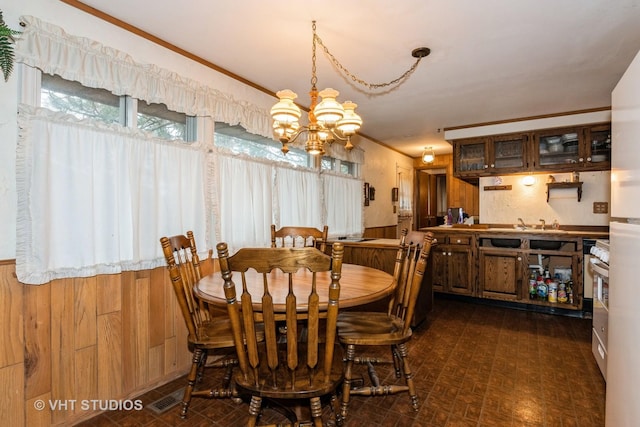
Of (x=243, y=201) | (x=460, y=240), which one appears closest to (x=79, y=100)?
(x=243, y=201)

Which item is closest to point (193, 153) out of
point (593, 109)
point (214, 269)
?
point (214, 269)

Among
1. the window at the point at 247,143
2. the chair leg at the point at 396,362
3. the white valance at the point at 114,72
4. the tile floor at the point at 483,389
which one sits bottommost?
the tile floor at the point at 483,389

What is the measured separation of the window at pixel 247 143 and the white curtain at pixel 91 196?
19.7 inches

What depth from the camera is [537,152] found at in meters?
4.14

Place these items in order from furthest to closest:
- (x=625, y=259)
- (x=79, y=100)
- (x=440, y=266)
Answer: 1. (x=440, y=266)
2. (x=79, y=100)
3. (x=625, y=259)

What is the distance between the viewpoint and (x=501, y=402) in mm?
1998

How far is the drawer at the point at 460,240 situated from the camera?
13.7 feet

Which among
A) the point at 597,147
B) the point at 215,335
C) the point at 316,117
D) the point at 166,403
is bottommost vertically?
the point at 166,403

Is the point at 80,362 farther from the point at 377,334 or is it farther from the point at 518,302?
the point at 518,302

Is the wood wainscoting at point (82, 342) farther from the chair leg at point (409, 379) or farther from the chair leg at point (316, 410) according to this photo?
the chair leg at point (409, 379)

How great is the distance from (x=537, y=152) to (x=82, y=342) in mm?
4922

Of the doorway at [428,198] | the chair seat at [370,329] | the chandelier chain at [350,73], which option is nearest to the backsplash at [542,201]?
the doorway at [428,198]

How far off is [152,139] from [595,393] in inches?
130

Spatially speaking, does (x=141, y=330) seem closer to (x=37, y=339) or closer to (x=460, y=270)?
(x=37, y=339)
